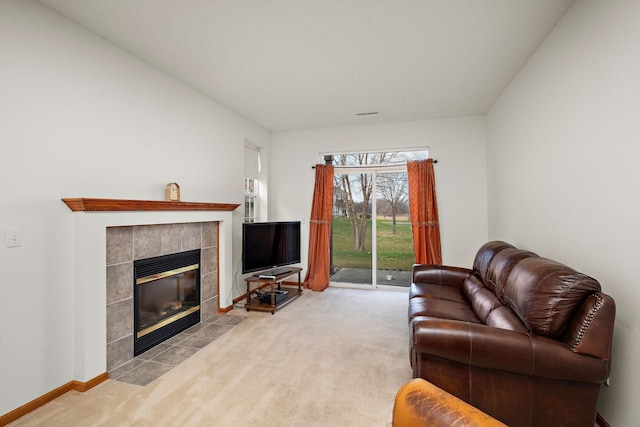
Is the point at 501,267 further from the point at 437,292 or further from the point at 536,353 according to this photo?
the point at 536,353

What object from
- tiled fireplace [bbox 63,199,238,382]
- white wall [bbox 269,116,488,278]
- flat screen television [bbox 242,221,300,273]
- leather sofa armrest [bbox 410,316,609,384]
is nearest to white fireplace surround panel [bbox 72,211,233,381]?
tiled fireplace [bbox 63,199,238,382]

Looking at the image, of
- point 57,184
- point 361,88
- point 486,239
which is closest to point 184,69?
point 57,184

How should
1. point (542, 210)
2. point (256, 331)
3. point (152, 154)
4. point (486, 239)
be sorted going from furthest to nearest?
point (486, 239) < point (256, 331) < point (152, 154) < point (542, 210)

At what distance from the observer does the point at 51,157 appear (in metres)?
2.08

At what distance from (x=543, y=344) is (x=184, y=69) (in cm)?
364

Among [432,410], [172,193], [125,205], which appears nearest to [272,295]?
[172,193]

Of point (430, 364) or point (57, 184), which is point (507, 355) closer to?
point (430, 364)

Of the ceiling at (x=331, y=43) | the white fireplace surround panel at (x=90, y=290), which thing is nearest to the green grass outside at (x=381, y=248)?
the ceiling at (x=331, y=43)

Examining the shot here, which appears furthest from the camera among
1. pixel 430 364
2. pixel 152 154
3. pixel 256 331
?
pixel 256 331

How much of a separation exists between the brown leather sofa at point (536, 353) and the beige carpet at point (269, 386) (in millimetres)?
578

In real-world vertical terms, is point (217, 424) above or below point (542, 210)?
below

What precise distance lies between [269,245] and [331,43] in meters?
2.72

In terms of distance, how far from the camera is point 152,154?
9.50ft

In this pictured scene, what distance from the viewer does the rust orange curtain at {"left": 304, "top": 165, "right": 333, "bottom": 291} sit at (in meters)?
4.98
